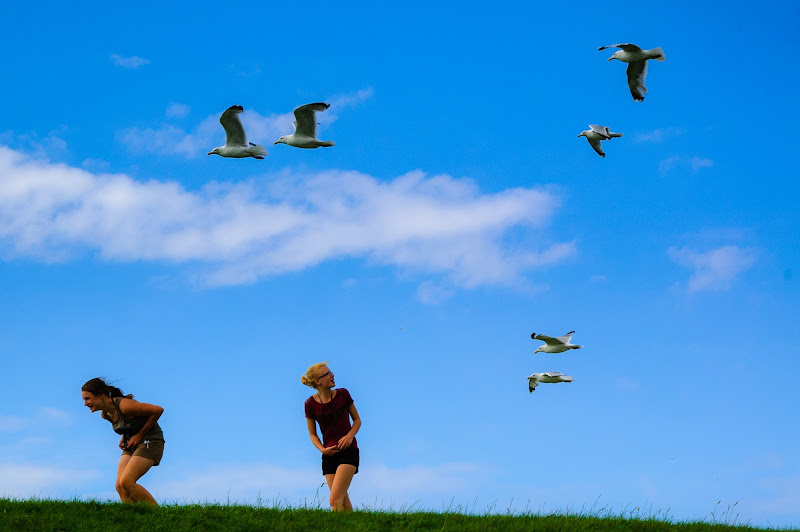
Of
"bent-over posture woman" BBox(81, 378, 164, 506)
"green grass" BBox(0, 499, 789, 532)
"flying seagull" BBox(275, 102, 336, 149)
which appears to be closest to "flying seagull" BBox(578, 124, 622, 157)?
"flying seagull" BBox(275, 102, 336, 149)

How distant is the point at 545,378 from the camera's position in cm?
1741

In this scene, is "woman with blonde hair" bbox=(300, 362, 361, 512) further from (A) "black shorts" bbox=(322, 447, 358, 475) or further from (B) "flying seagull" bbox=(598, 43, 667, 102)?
(B) "flying seagull" bbox=(598, 43, 667, 102)

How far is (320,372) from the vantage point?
1162 centimetres

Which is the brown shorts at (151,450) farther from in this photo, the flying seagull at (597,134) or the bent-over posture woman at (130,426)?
the flying seagull at (597,134)

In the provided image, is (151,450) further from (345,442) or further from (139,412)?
(345,442)

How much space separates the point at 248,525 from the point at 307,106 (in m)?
10.1

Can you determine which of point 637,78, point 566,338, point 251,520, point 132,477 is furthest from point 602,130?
point 132,477

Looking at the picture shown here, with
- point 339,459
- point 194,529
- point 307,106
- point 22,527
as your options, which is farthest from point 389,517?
point 307,106

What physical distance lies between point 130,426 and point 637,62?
13.4 metres

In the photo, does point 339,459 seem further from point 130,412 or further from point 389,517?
point 130,412

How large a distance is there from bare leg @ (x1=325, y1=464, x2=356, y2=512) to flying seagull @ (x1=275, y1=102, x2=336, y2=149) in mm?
9942

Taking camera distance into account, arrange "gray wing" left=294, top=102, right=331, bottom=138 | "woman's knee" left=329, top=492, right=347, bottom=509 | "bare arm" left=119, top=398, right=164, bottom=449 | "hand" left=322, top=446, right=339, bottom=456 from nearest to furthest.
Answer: "bare arm" left=119, top=398, right=164, bottom=449, "hand" left=322, top=446, right=339, bottom=456, "woman's knee" left=329, top=492, right=347, bottom=509, "gray wing" left=294, top=102, right=331, bottom=138

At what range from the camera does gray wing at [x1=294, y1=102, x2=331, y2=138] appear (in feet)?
63.1

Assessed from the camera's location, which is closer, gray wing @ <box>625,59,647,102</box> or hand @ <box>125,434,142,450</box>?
hand @ <box>125,434,142,450</box>
